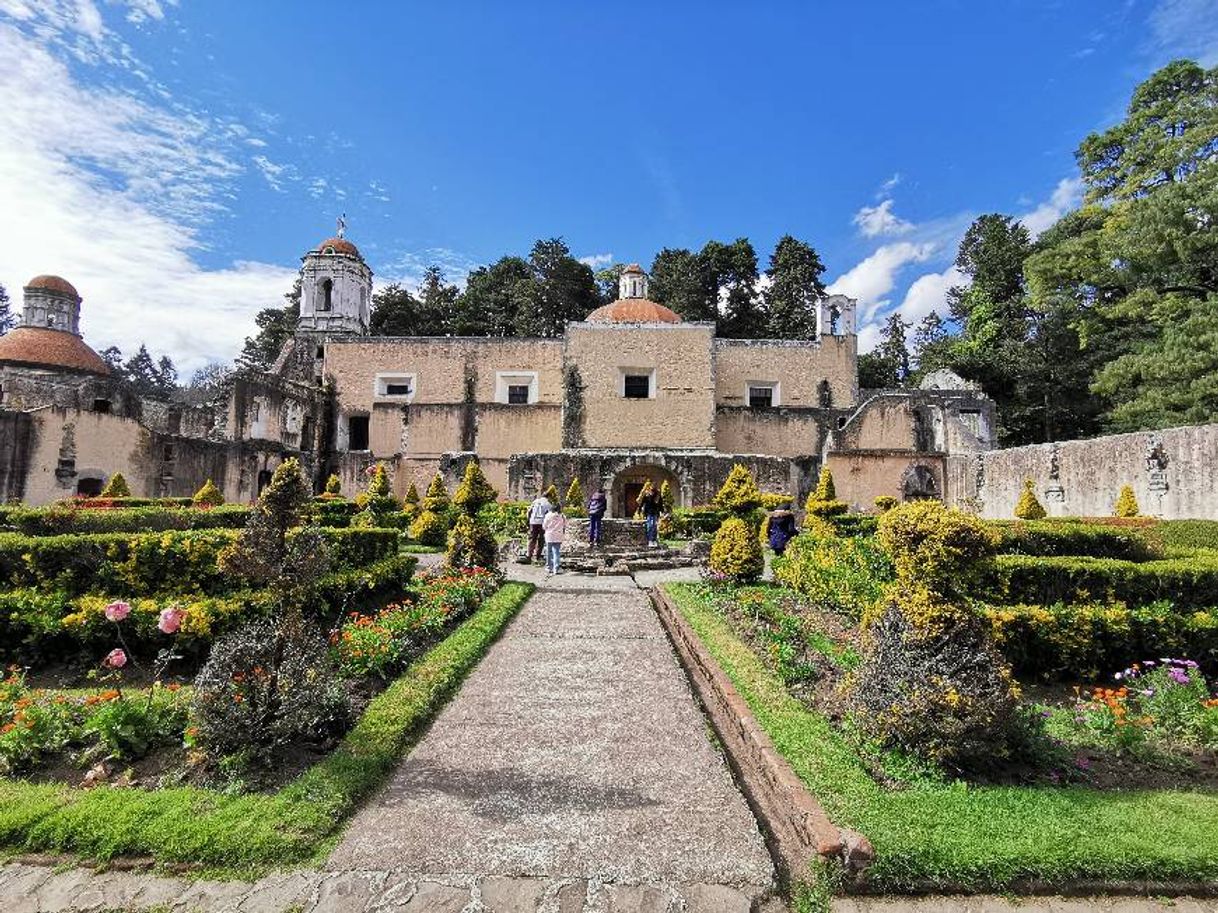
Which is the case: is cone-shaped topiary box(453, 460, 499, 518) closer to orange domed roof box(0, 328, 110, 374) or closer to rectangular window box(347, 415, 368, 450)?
rectangular window box(347, 415, 368, 450)

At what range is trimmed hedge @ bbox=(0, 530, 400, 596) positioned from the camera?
258 inches

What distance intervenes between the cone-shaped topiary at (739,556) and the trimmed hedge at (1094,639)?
415cm

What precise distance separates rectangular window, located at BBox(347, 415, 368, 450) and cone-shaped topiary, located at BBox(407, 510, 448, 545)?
14000mm

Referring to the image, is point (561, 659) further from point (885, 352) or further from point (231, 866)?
point (885, 352)

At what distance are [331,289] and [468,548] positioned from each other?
25.6 m

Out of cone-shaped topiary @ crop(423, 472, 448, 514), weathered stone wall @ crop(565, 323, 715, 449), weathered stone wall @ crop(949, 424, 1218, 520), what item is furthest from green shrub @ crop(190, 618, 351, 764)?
weathered stone wall @ crop(565, 323, 715, 449)

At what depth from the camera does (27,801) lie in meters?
3.45

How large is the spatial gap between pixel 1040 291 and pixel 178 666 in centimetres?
2932

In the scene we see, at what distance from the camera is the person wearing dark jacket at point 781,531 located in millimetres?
12039

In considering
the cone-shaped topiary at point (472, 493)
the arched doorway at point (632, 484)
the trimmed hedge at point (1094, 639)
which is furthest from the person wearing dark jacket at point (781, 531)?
the arched doorway at point (632, 484)

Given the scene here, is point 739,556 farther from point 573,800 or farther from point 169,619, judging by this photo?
point 169,619

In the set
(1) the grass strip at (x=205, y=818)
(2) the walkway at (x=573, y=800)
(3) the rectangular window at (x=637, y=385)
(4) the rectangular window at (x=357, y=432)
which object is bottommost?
(2) the walkway at (x=573, y=800)

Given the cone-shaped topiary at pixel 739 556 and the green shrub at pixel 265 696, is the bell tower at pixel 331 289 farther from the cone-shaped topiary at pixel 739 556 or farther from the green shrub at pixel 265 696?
the green shrub at pixel 265 696

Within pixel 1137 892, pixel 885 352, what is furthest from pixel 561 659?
pixel 885 352
